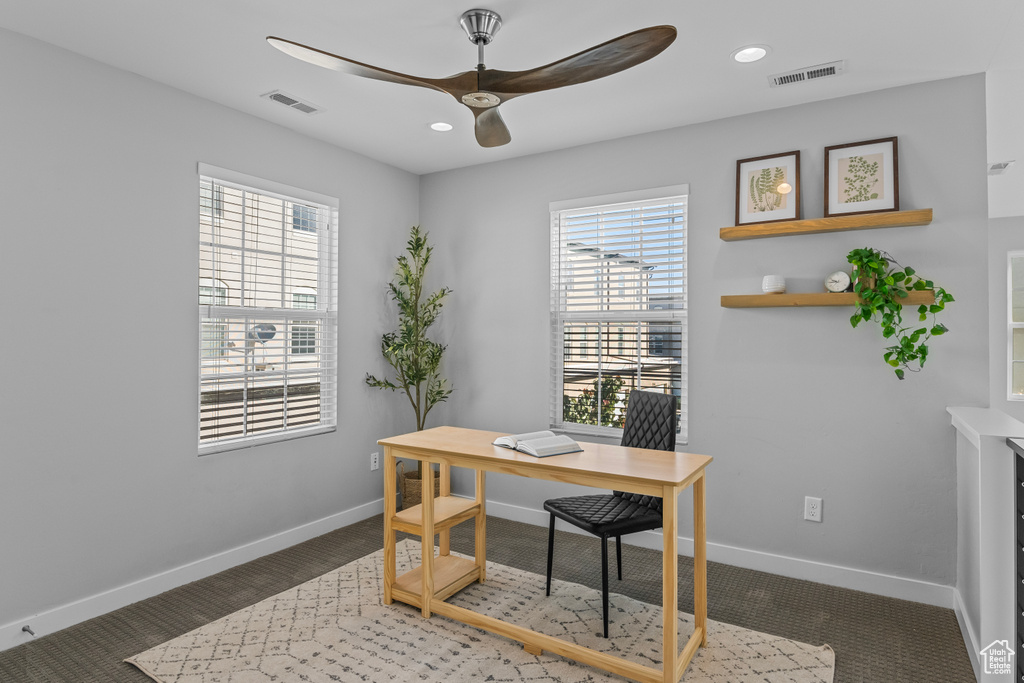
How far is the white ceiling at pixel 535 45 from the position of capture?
229cm

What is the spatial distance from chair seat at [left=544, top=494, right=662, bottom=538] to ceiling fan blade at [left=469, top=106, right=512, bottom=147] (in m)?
1.70

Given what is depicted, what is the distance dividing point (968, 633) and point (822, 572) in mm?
707

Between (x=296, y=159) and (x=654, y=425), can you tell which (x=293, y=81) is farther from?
(x=654, y=425)

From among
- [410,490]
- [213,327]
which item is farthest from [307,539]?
[213,327]

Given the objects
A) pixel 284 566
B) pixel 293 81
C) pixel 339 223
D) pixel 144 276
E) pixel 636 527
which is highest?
pixel 293 81

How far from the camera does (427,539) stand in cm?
272

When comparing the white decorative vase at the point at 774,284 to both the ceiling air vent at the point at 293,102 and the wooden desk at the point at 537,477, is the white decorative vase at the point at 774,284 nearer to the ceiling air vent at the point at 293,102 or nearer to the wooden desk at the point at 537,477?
the wooden desk at the point at 537,477

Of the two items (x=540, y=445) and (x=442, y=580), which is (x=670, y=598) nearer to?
(x=540, y=445)

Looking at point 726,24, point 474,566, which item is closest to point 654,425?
point 474,566

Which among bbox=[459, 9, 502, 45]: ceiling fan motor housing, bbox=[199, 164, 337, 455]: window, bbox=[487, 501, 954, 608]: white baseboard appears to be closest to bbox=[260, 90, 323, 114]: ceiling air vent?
bbox=[199, 164, 337, 455]: window

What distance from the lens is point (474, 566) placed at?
10.1 feet

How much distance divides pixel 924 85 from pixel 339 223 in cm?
349

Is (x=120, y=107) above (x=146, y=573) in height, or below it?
above

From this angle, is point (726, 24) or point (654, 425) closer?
point (726, 24)
